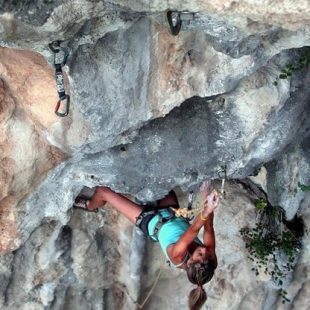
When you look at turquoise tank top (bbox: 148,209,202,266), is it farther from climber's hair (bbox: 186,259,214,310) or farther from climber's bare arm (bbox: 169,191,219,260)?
climber's hair (bbox: 186,259,214,310)

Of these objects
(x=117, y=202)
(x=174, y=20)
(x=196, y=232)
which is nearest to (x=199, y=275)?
(x=196, y=232)

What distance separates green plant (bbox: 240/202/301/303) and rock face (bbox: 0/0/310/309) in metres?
0.12

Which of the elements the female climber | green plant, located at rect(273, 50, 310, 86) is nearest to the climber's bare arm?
the female climber

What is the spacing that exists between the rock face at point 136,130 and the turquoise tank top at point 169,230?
27cm

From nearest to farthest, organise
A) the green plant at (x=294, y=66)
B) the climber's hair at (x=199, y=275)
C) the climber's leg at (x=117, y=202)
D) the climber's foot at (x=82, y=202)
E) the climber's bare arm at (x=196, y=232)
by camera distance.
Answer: the climber's bare arm at (x=196, y=232) → the climber's hair at (x=199, y=275) → the green plant at (x=294, y=66) → the climber's leg at (x=117, y=202) → the climber's foot at (x=82, y=202)

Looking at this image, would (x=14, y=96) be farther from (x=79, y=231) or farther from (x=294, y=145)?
(x=294, y=145)

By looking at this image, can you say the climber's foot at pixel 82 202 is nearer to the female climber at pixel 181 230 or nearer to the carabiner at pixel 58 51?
the female climber at pixel 181 230

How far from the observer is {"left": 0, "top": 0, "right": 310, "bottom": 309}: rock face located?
9.36 ft

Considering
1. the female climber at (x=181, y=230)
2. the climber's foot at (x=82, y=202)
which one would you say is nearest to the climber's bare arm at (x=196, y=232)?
the female climber at (x=181, y=230)

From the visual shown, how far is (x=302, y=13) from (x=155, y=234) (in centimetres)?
211

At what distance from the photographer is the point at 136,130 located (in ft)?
13.0

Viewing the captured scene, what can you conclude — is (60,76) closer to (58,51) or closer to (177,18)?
(58,51)

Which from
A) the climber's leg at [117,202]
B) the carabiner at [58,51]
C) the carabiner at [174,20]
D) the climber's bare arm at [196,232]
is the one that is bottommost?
the climber's leg at [117,202]

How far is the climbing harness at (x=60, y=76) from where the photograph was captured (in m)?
2.92
